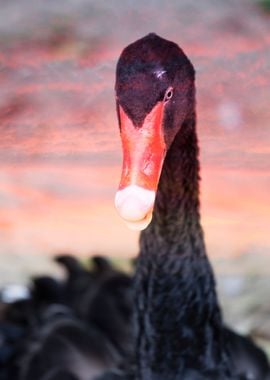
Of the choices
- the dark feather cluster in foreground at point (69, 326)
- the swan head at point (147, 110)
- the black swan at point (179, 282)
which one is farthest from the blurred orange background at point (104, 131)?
the swan head at point (147, 110)

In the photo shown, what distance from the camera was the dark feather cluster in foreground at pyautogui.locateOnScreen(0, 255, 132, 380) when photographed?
7.16ft

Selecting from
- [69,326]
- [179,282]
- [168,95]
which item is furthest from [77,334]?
[168,95]

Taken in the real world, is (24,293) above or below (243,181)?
below

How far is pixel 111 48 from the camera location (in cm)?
335

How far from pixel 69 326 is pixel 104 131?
0.64 metres

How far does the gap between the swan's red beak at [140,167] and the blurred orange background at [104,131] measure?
→ 820mm

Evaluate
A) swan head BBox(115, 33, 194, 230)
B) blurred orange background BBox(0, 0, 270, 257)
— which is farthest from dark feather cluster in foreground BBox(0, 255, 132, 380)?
swan head BBox(115, 33, 194, 230)

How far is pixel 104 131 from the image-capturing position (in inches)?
108

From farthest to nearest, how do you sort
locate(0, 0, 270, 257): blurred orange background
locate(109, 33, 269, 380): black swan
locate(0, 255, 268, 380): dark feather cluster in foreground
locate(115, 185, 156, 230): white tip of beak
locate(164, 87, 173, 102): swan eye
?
locate(0, 0, 270, 257): blurred orange background, locate(0, 255, 268, 380): dark feather cluster in foreground, locate(109, 33, 269, 380): black swan, locate(164, 87, 173, 102): swan eye, locate(115, 185, 156, 230): white tip of beak

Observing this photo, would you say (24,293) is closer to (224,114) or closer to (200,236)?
(200,236)

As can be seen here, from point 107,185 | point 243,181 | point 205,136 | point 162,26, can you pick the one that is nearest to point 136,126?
point 205,136

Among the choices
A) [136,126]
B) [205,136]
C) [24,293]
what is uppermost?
[205,136]

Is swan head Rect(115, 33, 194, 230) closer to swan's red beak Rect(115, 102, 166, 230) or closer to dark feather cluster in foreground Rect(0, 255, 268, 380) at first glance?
Answer: swan's red beak Rect(115, 102, 166, 230)

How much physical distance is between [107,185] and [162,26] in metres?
0.57
